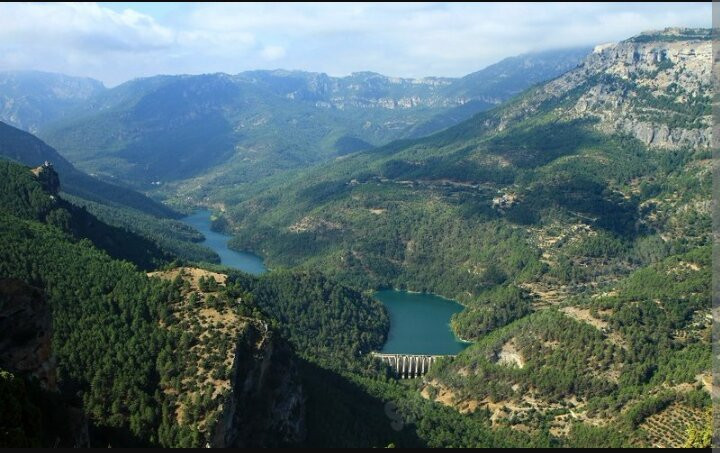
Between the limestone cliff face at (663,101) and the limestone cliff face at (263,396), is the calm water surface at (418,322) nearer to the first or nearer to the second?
the limestone cliff face at (263,396)

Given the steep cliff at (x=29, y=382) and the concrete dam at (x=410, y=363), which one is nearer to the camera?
the steep cliff at (x=29, y=382)

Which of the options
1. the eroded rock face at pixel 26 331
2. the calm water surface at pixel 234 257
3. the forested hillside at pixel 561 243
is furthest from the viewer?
the calm water surface at pixel 234 257

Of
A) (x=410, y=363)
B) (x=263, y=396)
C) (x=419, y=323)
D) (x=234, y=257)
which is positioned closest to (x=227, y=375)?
(x=263, y=396)

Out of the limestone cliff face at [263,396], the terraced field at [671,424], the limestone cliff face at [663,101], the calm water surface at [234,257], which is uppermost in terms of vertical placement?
the limestone cliff face at [663,101]

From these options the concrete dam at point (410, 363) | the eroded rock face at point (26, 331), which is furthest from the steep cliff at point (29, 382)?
the concrete dam at point (410, 363)

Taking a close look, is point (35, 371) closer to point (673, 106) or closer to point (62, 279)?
point (62, 279)

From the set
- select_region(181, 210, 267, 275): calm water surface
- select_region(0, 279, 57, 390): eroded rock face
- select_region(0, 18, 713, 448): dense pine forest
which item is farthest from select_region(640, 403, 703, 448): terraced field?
select_region(181, 210, 267, 275): calm water surface

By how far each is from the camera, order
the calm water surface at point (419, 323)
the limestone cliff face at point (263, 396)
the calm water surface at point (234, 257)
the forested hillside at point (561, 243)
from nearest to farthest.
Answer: the limestone cliff face at point (263, 396) < the forested hillside at point (561, 243) < the calm water surface at point (419, 323) < the calm water surface at point (234, 257)
